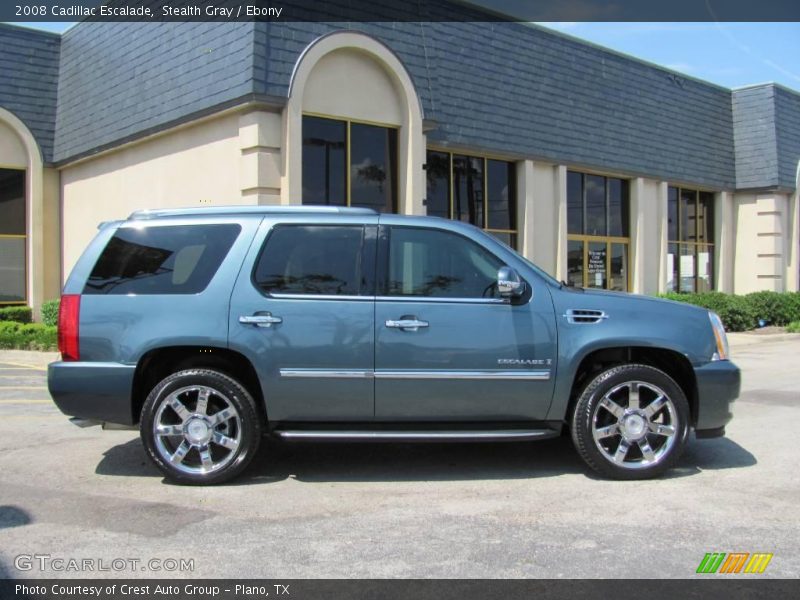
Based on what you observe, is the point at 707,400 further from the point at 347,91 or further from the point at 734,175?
the point at 734,175

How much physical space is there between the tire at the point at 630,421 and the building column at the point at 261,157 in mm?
7404

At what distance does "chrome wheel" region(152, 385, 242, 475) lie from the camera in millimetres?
5254

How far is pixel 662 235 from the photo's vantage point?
19.8m

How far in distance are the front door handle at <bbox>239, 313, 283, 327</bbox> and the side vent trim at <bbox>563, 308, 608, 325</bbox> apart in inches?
82.6

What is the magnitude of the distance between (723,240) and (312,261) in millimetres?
19595

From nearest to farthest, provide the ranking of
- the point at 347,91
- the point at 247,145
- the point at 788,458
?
the point at 788,458 → the point at 247,145 → the point at 347,91

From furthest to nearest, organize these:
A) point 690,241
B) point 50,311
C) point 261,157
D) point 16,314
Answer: point 690,241
point 16,314
point 50,311
point 261,157

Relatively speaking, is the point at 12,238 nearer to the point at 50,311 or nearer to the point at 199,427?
the point at 50,311

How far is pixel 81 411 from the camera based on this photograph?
5.30 metres

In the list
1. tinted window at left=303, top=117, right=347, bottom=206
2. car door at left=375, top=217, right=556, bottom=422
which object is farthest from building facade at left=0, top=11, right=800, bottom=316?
car door at left=375, top=217, right=556, bottom=422

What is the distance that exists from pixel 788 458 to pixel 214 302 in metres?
4.81

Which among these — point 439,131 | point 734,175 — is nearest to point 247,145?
point 439,131
